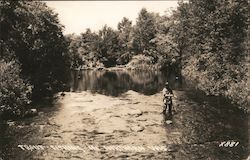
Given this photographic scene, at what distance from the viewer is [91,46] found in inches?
4611

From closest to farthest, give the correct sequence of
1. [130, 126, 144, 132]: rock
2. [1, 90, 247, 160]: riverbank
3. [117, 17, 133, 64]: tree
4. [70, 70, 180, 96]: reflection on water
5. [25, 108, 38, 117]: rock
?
[1, 90, 247, 160]: riverbank
[130, 126, 144, 132]: rock
[25, 108, 38, 117]: rock
[70, 70, 180, 96]: reflection on water
[117, 17, 133, 64]: tree

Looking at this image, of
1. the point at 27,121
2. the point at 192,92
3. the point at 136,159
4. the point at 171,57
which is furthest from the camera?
the point at 171,57

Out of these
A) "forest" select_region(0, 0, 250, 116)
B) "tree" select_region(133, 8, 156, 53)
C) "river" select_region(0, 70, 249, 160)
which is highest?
"tree" select_region(133, 8, 156, 53)

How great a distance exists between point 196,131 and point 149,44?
73.2 meters

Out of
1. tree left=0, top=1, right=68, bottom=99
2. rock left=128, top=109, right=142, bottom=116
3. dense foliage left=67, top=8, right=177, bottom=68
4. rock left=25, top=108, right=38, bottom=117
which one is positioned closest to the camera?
rock left=25, top=108, right=38, bottom=117

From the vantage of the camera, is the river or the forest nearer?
the river

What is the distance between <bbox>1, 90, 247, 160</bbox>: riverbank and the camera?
1745 centimetres

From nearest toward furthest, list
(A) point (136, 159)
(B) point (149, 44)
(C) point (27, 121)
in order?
(A) point (136, 159), (C) point (27, 121), (B) point (149, 44)

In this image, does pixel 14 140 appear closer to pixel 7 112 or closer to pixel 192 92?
pixel 7 112

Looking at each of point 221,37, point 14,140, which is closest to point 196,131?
point 14,140

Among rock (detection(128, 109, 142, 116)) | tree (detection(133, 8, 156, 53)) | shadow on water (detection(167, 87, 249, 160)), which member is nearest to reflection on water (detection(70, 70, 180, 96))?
shadow on water (detection(167, 87, 249, 160))

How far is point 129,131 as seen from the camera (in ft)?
72.9

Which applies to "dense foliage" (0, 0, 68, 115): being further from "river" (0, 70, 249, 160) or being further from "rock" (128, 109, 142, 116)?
"rock" (128, 109, 142, 116)

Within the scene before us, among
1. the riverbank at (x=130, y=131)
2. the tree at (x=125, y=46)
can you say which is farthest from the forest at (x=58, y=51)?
the tree at (x=125, y=46)
